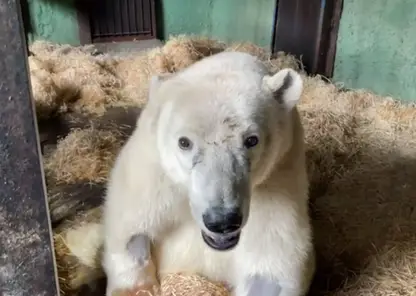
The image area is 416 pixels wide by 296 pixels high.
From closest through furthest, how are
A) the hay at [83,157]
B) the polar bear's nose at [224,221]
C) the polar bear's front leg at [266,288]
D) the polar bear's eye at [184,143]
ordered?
the polar bear's nose at [224,221], the polar bear's eye at [184,143], the polar bear's front leg at [266,288], the hay at [83,157]

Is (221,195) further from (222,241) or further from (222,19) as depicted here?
(222,19)

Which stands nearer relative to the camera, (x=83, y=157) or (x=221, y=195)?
(x=221, y=195)

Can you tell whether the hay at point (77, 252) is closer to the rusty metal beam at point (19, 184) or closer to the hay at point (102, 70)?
the rusty metal beam at point (19, 184)

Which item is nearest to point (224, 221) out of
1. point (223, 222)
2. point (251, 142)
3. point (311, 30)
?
point (223, 222)

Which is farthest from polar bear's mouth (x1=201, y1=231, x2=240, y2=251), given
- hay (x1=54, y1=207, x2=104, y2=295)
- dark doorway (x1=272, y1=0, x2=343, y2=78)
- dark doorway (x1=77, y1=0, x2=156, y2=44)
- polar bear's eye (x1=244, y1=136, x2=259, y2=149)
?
dark doorway (x1=77, y1=0, x2=156, y2=44)

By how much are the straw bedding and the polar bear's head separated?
0.64 meters

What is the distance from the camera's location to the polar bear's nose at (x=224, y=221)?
1.85 metres

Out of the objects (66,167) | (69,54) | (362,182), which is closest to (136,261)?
(66,167)

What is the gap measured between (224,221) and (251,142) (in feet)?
0.83

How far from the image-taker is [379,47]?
459cm

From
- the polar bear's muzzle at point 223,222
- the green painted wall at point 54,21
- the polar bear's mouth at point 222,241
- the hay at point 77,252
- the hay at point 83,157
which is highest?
the polar bear's muzzle at point 223,222

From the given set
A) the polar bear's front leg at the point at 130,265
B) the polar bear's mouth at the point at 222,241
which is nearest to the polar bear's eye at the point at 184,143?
the polar bear's mouth at the point at 222,241

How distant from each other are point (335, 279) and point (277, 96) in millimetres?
1023

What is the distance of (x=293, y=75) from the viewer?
2.14 m
